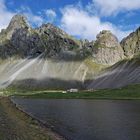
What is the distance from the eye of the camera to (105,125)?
79.6m

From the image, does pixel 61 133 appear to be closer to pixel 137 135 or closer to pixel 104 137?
pixel 104 137

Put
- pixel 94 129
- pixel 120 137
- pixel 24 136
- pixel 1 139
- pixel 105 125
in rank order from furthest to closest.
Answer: pixel 105 125 < pixel 94 129 < pixel 120 137 < pixel 24 136 < pixel 1 139

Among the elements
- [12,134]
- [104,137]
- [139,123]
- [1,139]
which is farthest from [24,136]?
[139,123]

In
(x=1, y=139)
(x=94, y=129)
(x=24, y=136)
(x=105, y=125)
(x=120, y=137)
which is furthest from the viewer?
(x=105, y=125)

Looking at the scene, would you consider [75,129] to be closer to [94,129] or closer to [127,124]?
[94,129]

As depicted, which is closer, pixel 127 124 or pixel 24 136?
pixel 24 136

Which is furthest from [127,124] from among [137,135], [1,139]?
[1,139]

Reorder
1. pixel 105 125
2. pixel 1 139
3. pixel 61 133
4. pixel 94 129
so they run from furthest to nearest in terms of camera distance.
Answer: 1. pixel 105 125
2. pixel 94 129
3. pixel 61 133
4. pixel 1 139

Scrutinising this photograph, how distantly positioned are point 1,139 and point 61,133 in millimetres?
17725

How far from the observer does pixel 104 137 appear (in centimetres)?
6216

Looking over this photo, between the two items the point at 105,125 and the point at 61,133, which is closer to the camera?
the point at 61,133

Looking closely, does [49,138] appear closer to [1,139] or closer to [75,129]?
[1,139]

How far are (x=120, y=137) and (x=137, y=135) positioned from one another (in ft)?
11.6

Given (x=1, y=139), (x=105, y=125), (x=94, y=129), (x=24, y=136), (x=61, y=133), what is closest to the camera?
(x=1, y=139)
